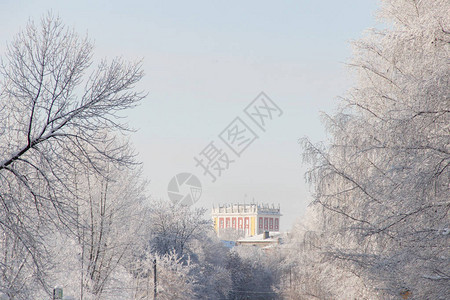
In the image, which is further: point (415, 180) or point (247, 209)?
point (247, 209)

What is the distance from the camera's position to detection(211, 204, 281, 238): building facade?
134 meters

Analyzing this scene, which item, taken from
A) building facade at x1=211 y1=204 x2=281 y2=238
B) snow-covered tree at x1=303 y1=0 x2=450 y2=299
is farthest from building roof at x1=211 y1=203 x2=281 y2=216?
snow-covered tree at x1=303 y1=0 x2=450 y2=299

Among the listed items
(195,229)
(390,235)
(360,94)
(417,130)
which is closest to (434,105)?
(417,130)

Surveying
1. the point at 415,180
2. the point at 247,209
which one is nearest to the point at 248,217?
the point at 247,209

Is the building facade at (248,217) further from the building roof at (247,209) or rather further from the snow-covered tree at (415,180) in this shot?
the snow-covered tree at (415,180)

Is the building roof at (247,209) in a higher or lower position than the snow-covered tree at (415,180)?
higher

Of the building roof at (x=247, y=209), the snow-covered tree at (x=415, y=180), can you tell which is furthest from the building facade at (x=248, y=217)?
the snow-covered tree at (x=415, y=180)

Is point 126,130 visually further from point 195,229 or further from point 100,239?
point 195,229

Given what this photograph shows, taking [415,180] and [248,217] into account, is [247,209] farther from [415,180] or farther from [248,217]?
[415,180]

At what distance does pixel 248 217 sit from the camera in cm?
13688

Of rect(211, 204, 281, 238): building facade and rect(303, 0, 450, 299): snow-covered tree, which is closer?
rect(303, 0, 450, 299): snow-covered tree

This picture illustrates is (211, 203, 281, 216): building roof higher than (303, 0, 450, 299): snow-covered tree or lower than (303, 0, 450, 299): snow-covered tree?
higher

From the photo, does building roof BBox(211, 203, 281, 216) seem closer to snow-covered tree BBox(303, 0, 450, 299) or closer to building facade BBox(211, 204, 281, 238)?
building facade BBox(211, 204, 281, 238)

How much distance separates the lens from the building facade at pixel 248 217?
134250mm
